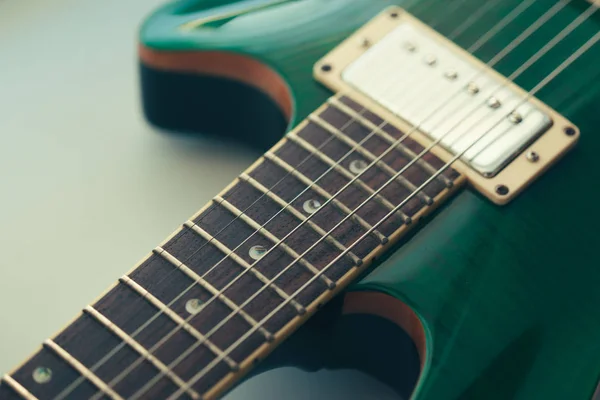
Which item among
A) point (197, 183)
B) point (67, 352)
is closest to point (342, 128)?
point (197, 183)

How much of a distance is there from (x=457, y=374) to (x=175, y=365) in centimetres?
24

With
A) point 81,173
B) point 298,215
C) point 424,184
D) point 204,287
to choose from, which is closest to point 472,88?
point 424,184

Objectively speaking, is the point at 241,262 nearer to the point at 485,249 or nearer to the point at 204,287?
the point at 204,287

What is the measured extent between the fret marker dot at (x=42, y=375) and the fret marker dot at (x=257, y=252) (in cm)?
19

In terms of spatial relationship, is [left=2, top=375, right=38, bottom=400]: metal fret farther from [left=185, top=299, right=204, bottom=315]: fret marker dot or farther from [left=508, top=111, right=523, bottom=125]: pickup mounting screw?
[left=508, top=111, right=523, bottom=125]: pickup mounting screw

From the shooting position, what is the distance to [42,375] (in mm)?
734

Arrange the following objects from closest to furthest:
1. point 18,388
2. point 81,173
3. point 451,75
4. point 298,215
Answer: point 18,388 → point 298,215 → point 451,75 → point 81,173

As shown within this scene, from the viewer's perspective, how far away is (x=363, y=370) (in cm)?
92

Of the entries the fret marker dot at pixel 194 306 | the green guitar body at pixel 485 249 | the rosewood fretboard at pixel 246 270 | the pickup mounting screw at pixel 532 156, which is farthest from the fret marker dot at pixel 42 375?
the pickup mounting screw at pixel 532 156

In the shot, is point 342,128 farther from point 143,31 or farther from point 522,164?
point 143,31

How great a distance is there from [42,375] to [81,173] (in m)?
0.38

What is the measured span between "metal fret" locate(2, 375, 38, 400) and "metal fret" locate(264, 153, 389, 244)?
30 cm

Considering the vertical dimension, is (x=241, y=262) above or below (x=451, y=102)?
below

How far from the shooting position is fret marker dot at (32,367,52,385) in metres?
0.73
